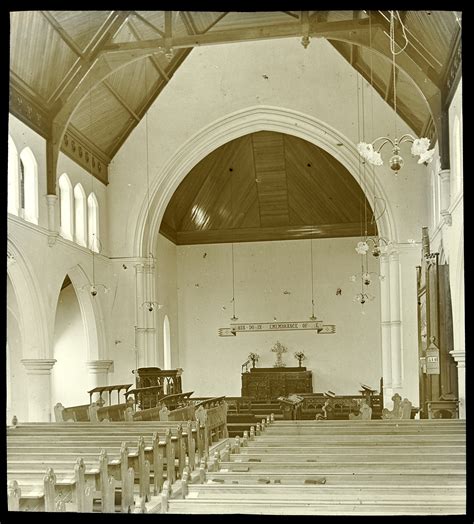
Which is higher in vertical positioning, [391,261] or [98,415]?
[391,261]

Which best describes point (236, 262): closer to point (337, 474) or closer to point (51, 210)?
point (51, 210)

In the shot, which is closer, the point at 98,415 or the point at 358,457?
the point at 358,457

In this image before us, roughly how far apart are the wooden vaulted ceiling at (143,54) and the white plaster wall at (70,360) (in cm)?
438

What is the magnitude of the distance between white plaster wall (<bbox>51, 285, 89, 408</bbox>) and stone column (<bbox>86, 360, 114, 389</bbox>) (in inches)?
9.7

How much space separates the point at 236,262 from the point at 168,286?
Answer: 2838mm

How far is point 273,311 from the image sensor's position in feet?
88.0

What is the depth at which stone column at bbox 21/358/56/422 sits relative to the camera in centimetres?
1551

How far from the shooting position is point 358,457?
741cm

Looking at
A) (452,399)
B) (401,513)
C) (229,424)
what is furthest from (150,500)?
(229,424)

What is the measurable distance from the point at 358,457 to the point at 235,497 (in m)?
2.16

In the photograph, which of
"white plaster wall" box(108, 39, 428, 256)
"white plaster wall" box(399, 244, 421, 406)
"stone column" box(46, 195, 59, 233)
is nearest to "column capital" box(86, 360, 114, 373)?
"white plaster wall" box(108, 39, 428, 256)

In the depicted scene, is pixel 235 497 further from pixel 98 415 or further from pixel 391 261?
pixel 391 261

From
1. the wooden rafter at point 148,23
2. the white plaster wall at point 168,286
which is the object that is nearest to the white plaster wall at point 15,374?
the white plaster wall at point 168,286

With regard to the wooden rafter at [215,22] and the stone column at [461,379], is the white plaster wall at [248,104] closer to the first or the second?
the wooden rafter at [215,22]
